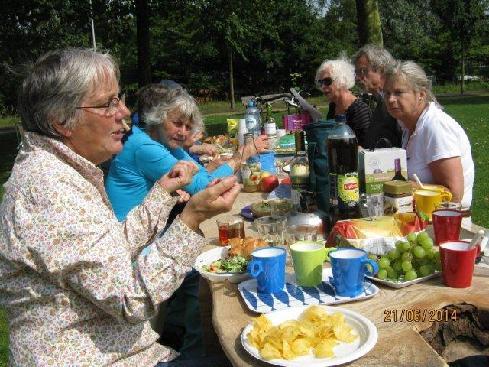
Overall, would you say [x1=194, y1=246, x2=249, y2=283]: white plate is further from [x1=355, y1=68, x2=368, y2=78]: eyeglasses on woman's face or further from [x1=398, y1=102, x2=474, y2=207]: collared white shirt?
[x1=355, y1=68, x2=368, y2=78]: eyeglasses on woman's face

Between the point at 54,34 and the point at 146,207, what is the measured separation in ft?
47.1

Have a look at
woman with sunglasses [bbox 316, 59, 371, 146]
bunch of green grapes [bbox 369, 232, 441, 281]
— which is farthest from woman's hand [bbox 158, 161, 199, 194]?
woman with sunglasses [bbox 316, 59, 371, 146]

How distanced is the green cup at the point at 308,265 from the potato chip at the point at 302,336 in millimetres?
259

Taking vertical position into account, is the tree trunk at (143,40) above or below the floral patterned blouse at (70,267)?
above

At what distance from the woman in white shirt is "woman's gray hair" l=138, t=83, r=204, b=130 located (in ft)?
4.32

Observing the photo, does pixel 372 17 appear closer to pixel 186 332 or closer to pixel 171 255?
pixel 186 332

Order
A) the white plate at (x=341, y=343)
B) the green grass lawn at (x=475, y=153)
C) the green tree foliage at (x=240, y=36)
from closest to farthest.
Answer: the white plate at (x=341, y=343)
the green grass lawn at (x=475, y=153)
the green tree foliage at (x=240, y=36)

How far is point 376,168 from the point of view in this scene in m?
2.45

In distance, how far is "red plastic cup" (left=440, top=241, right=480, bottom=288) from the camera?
1740 millimetres

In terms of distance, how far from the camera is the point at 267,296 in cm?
180

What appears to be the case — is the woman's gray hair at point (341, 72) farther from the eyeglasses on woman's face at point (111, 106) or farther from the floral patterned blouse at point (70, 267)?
the floral patterned blouse at point (70, 267)

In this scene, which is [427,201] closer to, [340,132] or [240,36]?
[340,132]

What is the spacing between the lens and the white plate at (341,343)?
4.51ft

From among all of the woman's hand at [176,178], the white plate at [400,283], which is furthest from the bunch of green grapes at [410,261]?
the woman's hand at [176,178]
